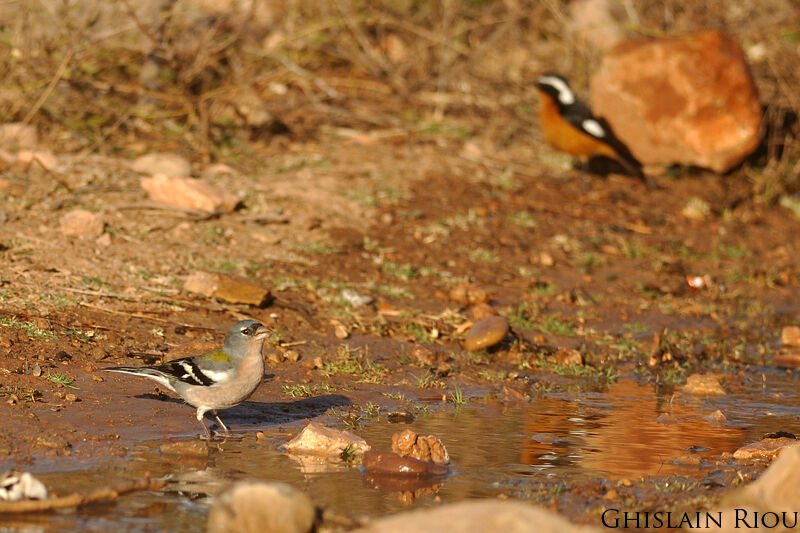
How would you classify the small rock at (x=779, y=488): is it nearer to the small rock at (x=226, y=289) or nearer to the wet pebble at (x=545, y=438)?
the wet pebble at (x=545, y=438)

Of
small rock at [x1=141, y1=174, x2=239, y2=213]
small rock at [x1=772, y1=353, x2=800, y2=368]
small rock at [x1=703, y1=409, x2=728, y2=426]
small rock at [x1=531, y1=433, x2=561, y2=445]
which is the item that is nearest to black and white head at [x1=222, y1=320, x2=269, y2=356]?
small rock at [x1=531, y1=433, x2=561, y2=445]

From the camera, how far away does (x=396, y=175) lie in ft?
38.4

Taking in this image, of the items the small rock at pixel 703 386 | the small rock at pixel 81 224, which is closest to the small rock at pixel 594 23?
the small rock at pixel 703 386

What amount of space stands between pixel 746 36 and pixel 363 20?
540 cm

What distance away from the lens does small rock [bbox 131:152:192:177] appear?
10.3 metres

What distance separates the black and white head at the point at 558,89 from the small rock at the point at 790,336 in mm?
4588

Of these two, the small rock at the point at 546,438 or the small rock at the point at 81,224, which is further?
the small rock at the point at 81,224

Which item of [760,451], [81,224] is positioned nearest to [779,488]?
[760,451]

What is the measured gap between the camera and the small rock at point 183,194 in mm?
9430

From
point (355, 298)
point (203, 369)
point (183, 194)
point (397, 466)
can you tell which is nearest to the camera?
point (397, 466)

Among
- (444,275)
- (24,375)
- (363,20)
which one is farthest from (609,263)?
(24,375)

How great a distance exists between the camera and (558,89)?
1290 centimetres

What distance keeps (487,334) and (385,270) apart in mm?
1717

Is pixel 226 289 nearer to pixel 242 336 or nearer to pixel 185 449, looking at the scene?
pixel 242 336
